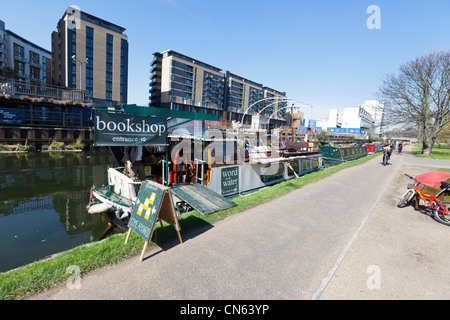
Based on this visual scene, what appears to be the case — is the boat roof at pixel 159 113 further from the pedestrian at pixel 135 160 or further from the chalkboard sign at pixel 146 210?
the chalkboard sign at pixel 146 210

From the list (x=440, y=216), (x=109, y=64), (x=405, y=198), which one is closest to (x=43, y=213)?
(x=405, y=198)

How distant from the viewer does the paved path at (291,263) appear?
386 cm

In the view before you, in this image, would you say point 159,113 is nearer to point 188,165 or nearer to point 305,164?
point 188,165

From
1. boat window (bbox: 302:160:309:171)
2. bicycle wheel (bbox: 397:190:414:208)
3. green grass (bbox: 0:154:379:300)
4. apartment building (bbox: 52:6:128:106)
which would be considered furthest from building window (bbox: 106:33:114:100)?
bicycle wheel (bbox: 397:190:414:208)

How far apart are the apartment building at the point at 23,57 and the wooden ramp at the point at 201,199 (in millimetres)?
75293

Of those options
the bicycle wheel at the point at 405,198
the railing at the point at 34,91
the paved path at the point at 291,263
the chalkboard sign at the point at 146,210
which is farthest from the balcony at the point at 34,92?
the bicycle wheel at the point at 405,198

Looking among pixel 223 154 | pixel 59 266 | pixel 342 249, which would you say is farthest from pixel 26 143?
pixel 342 249

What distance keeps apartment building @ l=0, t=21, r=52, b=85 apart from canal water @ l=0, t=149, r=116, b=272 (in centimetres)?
6138

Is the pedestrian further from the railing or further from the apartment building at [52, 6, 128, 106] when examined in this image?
the apartment building at [52, 6, 128, 106]

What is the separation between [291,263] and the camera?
4730 millimetres

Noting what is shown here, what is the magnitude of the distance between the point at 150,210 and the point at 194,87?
90.0m

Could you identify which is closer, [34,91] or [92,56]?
[34,91]

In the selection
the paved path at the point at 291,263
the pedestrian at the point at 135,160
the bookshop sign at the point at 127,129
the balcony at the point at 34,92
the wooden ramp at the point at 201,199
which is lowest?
the paved path at the point at 291,263
